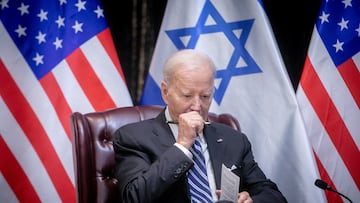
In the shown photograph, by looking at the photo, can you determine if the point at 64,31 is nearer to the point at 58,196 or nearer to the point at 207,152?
the point at 58,196

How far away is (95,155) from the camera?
6.68 ft

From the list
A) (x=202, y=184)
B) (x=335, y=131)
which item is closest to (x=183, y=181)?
Answer: (x=202, y=184)

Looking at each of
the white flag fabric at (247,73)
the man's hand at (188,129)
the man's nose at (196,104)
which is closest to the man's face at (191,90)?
the man's nose at (196,104)

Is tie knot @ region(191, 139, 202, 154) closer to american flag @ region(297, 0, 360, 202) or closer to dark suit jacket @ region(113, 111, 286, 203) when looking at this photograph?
dark suit jacket @ region(113, 111, 286, 203)

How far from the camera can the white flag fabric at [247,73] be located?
102 inches

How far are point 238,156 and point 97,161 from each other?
2.05 feet

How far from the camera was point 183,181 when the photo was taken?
1.81m

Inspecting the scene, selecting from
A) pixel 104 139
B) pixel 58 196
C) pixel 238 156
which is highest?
pixel 104 139

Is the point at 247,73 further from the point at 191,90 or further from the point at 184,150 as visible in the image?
the point at 184,150

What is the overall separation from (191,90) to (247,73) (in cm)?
86

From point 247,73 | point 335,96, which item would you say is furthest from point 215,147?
point 335,96

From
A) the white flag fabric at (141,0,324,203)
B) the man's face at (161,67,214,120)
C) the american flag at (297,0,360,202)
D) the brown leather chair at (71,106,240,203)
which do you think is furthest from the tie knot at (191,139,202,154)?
the american flag at (297,0,360,202)

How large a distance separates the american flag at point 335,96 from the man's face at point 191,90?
3.00 ft

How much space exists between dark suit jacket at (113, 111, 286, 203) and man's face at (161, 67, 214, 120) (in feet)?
0.47
